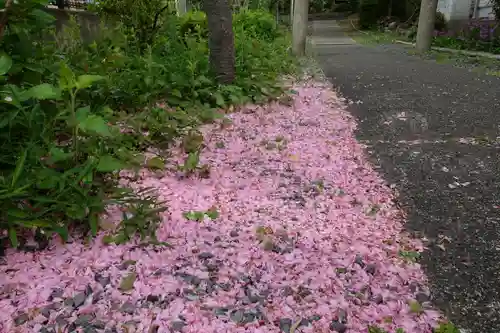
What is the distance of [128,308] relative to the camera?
6.10ft

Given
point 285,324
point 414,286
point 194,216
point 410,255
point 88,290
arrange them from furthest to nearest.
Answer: point 194,216 < point 410,255 < point 414,286 < point 88,290 < point 285,324

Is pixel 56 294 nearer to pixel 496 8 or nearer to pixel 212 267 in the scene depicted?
pixel 212 267

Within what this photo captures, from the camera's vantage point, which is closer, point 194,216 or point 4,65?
point 4,65

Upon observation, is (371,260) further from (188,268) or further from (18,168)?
(18,168)

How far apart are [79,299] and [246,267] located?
2.52ft

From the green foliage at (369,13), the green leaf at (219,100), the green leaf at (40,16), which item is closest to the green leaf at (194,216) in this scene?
the green leaf at (40,16)

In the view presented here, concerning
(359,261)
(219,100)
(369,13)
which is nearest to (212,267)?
(359,261)

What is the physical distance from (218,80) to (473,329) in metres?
3.75

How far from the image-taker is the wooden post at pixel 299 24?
9.83 meters

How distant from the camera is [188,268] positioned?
7.00 feet

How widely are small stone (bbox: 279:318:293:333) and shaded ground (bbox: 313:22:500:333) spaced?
72cm

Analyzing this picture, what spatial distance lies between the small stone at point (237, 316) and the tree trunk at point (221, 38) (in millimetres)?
3477

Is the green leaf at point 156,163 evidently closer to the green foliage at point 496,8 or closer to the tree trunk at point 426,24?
the tree trunk at point 426,24

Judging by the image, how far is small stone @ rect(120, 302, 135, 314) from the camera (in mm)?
1847
